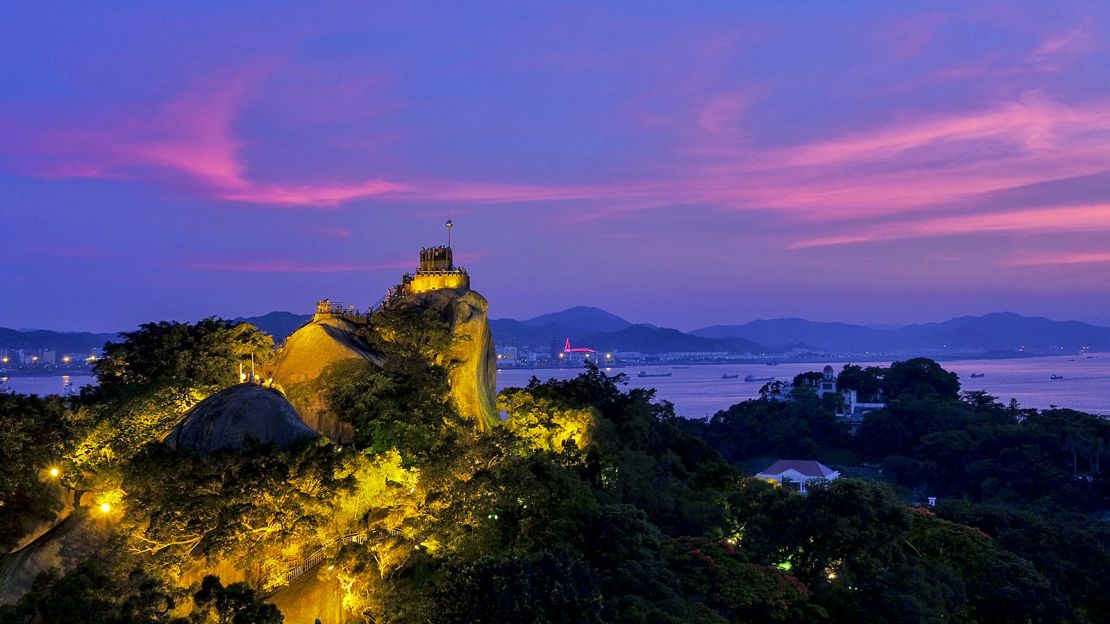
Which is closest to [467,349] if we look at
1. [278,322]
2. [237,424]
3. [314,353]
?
[314,353]

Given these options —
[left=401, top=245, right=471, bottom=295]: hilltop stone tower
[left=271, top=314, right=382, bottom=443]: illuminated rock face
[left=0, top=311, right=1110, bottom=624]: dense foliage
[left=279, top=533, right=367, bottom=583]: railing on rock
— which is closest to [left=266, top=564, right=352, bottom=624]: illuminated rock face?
[left=279, top=533, right=367, bottom=583]: railing on rock

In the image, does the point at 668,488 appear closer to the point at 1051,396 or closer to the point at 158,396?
the point at 158,396

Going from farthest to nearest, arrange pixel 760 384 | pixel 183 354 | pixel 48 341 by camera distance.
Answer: pixel 760 384 < pixel 48 341 < pixel 183 354

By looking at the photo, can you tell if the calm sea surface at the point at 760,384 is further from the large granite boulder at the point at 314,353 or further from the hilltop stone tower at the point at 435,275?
the large granite boulder at the point at 314,353

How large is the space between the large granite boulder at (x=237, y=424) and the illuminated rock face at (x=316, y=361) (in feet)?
16.3

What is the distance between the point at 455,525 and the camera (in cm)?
1836

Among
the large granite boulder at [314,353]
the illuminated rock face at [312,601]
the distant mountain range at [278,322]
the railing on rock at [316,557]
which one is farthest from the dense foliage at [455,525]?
the distant mountain range at [278,322]

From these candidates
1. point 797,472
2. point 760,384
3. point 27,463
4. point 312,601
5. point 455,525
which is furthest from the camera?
point 760,384

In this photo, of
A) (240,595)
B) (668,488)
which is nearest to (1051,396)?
(668,488)

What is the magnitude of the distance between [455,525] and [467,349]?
39.4 feet

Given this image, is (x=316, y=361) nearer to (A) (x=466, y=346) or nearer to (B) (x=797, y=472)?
(A) (x=466, y=346)

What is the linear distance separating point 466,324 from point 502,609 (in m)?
16.5

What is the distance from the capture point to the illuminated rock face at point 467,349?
29531mm

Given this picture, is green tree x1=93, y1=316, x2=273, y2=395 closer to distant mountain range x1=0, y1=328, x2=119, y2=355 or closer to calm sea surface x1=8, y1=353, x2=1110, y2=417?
calm sea surface x1=8, y1=353, x2=1110, y2=417
